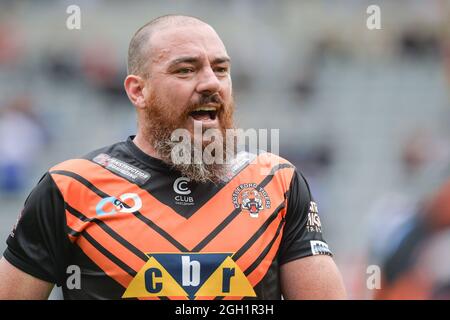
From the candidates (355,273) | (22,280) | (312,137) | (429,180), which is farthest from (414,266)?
(312,137)

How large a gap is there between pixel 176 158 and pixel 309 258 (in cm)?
76

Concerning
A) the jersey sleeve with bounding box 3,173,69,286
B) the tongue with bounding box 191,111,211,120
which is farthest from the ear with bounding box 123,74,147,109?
the jersey sleeve with bounding box 3,173,69,286

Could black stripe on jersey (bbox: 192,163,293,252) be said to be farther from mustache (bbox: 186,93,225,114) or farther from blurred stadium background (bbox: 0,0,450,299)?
blurred stadium background (bbox: 0,0,450,299)

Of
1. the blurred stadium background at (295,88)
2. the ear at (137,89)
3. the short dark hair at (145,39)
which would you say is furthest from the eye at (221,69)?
the blurred stadium background at (295,88)

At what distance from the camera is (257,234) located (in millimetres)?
3416

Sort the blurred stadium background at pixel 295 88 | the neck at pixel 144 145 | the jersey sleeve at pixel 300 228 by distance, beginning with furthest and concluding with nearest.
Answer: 1. the blurred stadium background at pixel 295 88
2. the neck at pixel 144 145
3. the jersey sleeve at pixel 300 228

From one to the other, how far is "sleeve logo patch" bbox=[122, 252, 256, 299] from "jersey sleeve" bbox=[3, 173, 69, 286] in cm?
35

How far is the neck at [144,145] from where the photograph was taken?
146 inches

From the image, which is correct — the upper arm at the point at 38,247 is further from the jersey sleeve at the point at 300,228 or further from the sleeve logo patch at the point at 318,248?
the sleeve logo patch at the point at 318,248

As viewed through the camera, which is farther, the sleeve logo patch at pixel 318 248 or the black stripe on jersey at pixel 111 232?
the sleeve logo patch at pixel 318 248

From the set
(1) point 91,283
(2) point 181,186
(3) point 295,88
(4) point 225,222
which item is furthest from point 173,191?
(3) point 295,88

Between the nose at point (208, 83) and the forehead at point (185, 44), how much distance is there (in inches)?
3.6

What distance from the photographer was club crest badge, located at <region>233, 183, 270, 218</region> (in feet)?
11.5

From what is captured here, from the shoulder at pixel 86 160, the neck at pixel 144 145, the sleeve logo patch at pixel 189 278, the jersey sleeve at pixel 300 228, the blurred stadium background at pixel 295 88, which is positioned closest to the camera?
the sleeve logo patch at pixel 189 278
